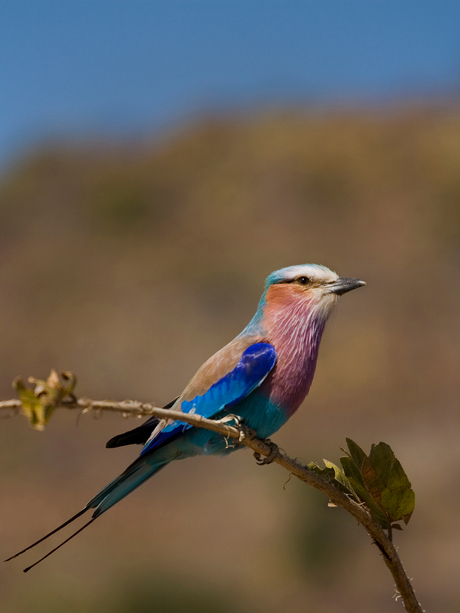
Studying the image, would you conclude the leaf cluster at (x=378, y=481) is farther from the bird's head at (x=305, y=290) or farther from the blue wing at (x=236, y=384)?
the bird's head at (x=305, y=290)

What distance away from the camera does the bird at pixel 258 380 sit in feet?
11.6

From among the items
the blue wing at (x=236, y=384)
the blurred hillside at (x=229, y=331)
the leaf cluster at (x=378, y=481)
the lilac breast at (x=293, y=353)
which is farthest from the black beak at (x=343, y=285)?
the blurred hillside at (x=229, y=331)

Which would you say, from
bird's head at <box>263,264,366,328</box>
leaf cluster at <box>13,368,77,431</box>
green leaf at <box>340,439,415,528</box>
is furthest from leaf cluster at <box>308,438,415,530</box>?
bird's head at <box>263,264,366,328</box>

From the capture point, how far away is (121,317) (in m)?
22.2

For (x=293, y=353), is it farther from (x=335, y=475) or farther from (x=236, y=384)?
(x=335, y=475)

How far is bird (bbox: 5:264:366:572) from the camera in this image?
3521 mm

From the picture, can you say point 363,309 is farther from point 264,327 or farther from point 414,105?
point 264,327

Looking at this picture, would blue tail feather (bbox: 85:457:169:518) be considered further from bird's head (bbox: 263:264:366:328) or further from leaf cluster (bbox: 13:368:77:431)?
leaf cluster (bbox: 13:368:77:431)

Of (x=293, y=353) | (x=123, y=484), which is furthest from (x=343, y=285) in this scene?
(x=123, y=484)

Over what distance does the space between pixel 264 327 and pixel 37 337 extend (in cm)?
1990

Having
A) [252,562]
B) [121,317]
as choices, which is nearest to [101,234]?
[121,317]

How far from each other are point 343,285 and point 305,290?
0.22 m

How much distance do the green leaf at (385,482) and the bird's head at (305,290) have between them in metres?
1.32

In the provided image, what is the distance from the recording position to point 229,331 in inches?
797
